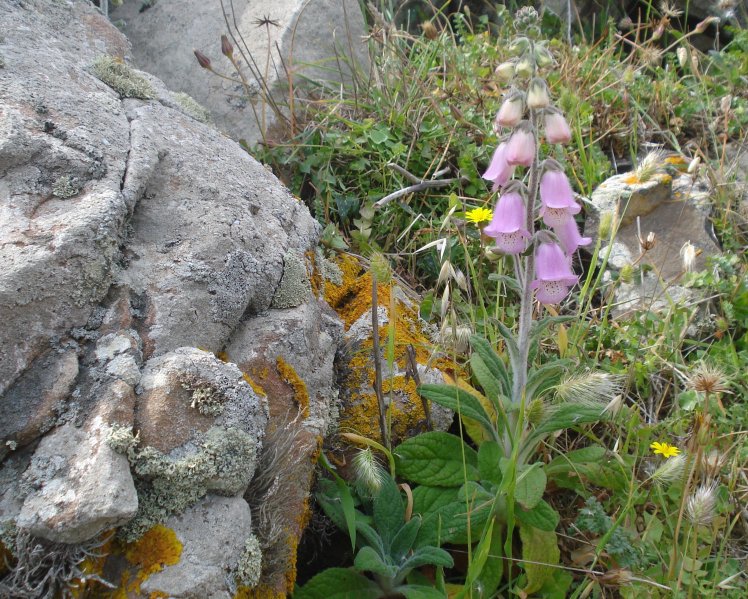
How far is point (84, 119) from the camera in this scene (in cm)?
245

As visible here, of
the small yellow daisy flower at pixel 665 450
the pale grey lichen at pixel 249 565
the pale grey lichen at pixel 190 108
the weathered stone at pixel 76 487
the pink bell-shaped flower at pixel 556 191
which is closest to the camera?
the weathered stone at pixel 76 487

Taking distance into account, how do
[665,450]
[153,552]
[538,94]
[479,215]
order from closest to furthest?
[153,552]
[538,94]
[665,450]
[479,215]

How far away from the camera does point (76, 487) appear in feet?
5.66

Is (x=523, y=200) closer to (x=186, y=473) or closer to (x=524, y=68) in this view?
(x=524, y=68)

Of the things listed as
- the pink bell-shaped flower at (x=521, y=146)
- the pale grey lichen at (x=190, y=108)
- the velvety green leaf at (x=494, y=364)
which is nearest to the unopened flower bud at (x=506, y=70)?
the pink bell-shaped flower at (x=521, y=146)

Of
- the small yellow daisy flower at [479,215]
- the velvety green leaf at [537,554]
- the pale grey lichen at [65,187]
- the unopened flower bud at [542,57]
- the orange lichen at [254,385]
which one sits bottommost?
the velvety green leaf at [537,554]

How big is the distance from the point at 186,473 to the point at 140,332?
50cm

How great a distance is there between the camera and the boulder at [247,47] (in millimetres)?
4297

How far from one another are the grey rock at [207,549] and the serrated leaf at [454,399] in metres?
0.80

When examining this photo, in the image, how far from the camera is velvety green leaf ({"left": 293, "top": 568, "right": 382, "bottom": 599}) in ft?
7.09

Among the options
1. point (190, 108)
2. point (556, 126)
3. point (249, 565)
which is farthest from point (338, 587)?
point (190, 108)

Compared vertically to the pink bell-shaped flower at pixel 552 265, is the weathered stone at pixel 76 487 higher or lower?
lower

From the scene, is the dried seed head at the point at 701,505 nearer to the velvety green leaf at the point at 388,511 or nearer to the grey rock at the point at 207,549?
the velvety green leaf at the point at 388,511

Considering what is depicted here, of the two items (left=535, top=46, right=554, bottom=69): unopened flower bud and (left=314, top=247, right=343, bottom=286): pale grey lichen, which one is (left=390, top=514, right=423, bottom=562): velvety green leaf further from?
(left=535, top=46, right=554, bottom=69): unopened flower bud
